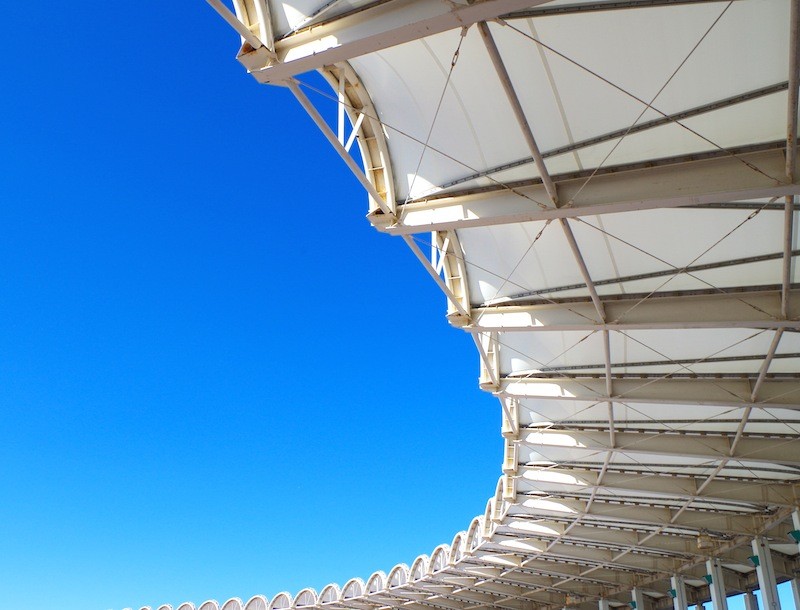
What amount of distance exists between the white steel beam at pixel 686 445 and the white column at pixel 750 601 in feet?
79.1

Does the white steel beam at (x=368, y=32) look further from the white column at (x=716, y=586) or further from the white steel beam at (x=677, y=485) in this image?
the white column at (x=716, y=586)

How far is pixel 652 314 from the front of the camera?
1880 centimetres

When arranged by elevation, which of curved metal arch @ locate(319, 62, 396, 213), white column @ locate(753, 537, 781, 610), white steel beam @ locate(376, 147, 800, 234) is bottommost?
white column @ locate(753, 537, 781, 610)

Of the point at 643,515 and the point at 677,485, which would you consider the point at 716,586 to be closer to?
the point at 643,515

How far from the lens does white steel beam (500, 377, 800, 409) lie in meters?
21.4

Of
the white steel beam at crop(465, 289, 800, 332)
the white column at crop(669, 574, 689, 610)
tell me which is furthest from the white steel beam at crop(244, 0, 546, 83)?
the white column at crop(669, 574, 689, 610)

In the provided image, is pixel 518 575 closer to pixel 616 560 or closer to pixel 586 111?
pixel 616 560

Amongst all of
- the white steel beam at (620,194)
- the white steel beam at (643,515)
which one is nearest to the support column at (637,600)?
the white steel beam at (643,515)

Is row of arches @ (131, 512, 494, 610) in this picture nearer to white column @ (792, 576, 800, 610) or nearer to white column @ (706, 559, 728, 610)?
white column @ (706, 559, 728, 610)

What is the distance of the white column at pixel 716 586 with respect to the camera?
1469 inches

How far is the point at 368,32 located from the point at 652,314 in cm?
1097

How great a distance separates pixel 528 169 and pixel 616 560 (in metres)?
36.0

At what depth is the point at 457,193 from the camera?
16.4 metres

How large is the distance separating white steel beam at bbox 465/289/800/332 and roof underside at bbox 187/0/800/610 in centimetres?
5
